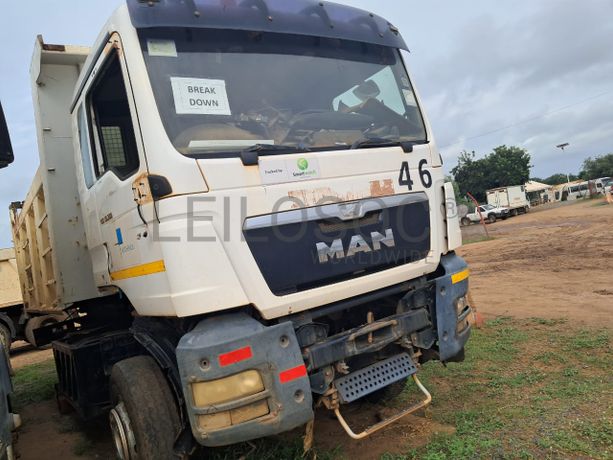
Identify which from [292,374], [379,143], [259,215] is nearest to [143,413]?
[292,374]

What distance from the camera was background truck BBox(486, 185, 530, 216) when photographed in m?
39.0

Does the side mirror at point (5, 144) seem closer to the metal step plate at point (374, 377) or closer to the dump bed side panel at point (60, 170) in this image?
the dump bed side panel at point (60, 170)

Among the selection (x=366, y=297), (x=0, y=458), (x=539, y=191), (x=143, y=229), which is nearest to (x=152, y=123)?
(x=143, y=229)

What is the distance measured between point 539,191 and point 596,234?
5115cm

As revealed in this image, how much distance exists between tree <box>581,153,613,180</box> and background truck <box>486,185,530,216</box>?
24923 mm

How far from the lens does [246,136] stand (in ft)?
9.44

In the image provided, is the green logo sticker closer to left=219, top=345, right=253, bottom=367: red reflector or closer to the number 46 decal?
the number 46 decal

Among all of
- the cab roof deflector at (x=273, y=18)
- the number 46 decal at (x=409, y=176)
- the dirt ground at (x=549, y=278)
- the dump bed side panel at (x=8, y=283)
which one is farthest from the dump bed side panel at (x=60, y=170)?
the dump bed side panel at (x=8, y=283)

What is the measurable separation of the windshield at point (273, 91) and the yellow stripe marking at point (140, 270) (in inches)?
24.8

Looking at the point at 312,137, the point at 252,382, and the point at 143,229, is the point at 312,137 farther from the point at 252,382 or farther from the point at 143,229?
the point at 252,382

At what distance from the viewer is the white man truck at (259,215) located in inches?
102

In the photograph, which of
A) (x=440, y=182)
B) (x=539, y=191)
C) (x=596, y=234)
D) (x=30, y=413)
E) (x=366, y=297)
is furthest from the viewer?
(x=539, y=191)

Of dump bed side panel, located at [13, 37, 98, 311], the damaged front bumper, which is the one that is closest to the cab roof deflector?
the damaged front bumper

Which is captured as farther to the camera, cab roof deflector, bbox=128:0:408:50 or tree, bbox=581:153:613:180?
tree, bbox=581:153:613:180
